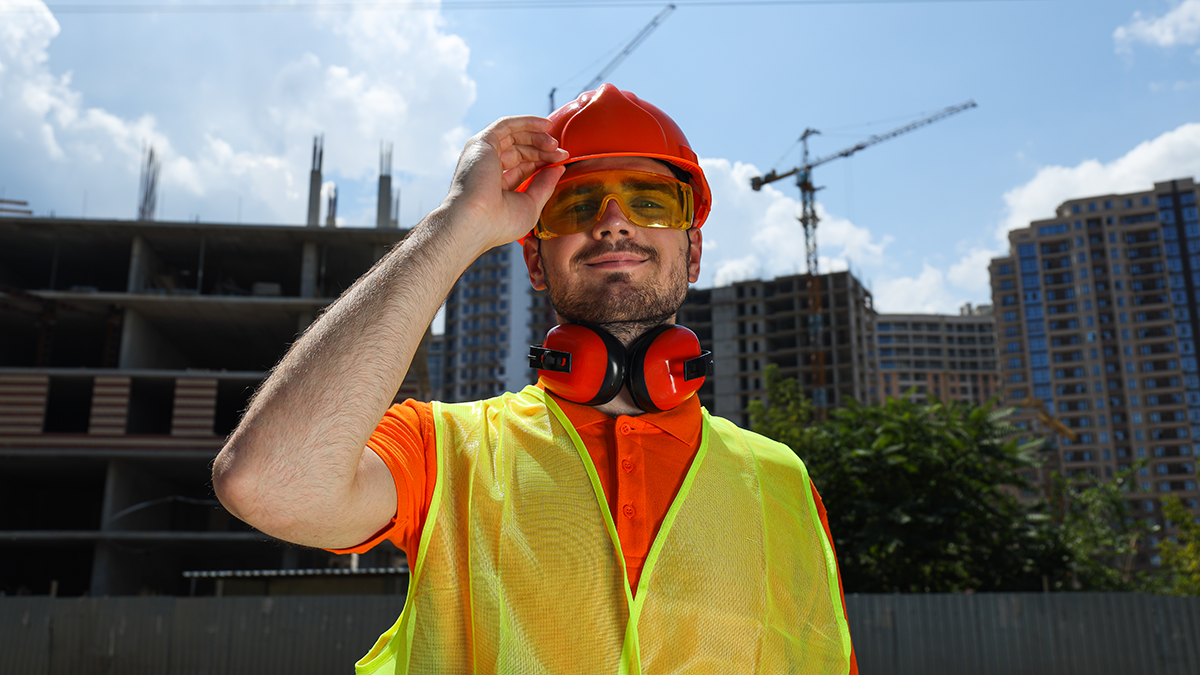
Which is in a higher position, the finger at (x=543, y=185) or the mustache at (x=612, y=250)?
the finger at (x=543, y=185)

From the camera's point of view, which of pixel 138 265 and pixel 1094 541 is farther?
pixel 1094 541

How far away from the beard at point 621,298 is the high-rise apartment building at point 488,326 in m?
109

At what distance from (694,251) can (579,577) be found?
3.84 feet

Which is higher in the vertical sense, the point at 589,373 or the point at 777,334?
the point at 777,334

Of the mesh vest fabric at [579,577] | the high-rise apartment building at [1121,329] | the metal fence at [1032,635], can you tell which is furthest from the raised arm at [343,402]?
the high-rise apartment building at [1121,329]

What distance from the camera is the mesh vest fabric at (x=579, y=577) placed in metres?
1.69

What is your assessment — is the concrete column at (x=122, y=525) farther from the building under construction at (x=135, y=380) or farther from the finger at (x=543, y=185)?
the finger at (x=543, y=185)

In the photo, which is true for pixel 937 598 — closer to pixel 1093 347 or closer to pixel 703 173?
pixel 703 173

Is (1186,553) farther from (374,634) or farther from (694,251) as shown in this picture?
(694,251)

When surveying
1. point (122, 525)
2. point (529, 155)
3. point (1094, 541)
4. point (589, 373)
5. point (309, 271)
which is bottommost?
point (1094, 541)

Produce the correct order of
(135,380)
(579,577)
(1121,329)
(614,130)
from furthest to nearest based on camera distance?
(1121,329), (135,380), (614,130), (579,577)

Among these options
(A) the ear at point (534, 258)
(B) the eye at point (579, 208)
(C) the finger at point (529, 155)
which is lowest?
(A) the ear at point (534, 258)

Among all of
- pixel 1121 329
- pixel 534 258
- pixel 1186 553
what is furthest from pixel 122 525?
pixel 1121 329

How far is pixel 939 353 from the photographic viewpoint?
472 ft
